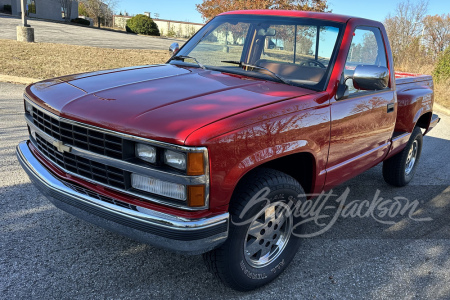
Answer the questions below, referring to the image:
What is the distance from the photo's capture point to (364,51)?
3.84 m

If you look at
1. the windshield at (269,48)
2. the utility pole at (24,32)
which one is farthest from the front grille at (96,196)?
the utility pole at (24,32)

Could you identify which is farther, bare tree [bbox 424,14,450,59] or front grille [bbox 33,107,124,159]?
bare tree [bbox 424,14,450,59]

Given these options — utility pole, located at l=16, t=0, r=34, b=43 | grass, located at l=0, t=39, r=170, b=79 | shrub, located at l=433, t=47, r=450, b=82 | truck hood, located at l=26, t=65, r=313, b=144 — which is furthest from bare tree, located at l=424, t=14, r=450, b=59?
truck hood, located at l=26, t=65, r=313, b=144

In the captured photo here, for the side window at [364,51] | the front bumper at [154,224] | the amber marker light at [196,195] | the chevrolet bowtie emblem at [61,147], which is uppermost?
the side window at [364,51]

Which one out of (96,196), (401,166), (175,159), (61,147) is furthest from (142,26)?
(175,159)

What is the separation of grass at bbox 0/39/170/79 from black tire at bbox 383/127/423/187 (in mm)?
8933

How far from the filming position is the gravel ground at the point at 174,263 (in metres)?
2.75

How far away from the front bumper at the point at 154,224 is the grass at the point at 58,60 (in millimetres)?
9014

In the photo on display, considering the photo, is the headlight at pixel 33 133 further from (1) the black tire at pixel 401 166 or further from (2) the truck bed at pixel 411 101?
(1) the black tire at pixel 401 166

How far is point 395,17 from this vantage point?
66.3 ft

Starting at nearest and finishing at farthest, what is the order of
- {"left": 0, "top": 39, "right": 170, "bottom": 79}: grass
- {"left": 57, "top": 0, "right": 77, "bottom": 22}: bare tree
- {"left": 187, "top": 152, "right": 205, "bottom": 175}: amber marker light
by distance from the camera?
{"left": 187, "top": 152, "right": 205, "bottom": 175}: amber marker light < {"left": 0, "top": 39, "right": 170, "bottom": 79}: grass < {"left": 57, "top": 0, "right": 77, "bottom": 22}: bare tree

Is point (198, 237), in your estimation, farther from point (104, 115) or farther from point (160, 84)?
point (160, 84)

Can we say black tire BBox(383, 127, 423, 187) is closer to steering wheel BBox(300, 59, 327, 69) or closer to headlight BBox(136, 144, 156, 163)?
steering wheel BBox(300, 59, 327, 69)

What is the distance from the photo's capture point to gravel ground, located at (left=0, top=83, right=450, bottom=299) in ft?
9.04
